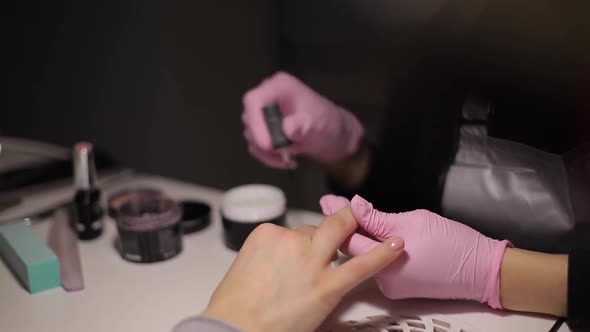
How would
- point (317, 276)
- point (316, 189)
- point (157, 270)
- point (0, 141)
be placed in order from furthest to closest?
point (0, 141), point (316, 189), point (157, 270), point (317, 276)

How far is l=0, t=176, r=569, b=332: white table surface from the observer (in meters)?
0.57

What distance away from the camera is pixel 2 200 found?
87 centimetres

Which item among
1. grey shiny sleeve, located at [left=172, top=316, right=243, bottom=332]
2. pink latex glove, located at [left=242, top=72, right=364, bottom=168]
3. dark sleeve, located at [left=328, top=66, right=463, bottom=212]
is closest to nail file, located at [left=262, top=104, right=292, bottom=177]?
pink latex glove, located at [left=242, top=72, right=364, bottom=168]

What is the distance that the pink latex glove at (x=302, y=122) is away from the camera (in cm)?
77

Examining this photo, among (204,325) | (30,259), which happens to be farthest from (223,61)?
(204,325)

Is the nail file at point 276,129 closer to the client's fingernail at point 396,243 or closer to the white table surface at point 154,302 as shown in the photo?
the white table surface at point 154,302

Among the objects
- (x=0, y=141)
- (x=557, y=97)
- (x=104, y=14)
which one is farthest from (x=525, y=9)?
(x=0, y=141)

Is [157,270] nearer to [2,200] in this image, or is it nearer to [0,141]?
[2,200]

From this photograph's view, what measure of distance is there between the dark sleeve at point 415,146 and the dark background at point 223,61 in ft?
0.08

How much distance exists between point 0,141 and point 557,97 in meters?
0.86

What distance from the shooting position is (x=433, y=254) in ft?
1.76

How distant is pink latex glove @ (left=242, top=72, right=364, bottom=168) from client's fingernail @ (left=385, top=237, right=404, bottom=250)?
257 millimetres

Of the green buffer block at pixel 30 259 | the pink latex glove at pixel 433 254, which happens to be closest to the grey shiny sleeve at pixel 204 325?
the pink latex glove at pixel 433 254

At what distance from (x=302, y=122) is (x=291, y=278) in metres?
0.30
